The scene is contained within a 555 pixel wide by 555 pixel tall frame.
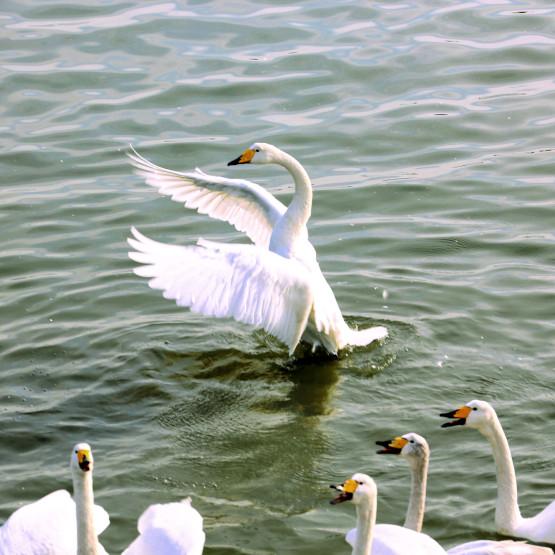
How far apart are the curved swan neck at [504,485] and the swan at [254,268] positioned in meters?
2.24

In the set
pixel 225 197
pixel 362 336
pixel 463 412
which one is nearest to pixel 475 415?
pixel 463 412

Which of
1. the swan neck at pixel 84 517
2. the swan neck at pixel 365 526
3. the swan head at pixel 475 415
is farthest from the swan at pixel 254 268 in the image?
the swan neck at pixel 365 526

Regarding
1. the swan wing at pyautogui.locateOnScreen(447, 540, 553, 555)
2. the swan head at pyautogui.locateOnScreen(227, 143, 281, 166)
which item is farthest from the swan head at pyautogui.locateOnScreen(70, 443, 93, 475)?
the swan head at pyautogui.locateOnScreen(227, 143, 281, 166)

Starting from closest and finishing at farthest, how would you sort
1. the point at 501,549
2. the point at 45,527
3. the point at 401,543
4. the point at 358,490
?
the point at 358,490 → the point at 401,543 → the point at 501,549 → the point at 45,527

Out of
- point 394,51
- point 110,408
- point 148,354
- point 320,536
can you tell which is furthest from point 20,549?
point 394,51

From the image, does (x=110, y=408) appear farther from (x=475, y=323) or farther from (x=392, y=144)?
(x=392, y=144)

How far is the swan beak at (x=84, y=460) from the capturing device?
5598 mm

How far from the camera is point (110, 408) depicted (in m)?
8.32

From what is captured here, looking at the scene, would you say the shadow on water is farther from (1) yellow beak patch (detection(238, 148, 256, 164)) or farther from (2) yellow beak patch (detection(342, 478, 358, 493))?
(1) yellow beak patch (detection(238, 148, 256, 164))

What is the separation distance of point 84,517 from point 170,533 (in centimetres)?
46

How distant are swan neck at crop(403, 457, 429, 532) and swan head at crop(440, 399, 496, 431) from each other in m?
0.37

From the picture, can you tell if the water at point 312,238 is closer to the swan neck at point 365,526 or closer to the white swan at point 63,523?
the white swan at point 63,523

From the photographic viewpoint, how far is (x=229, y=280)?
791 centimetres

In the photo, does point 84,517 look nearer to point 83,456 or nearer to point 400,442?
point 83,456
